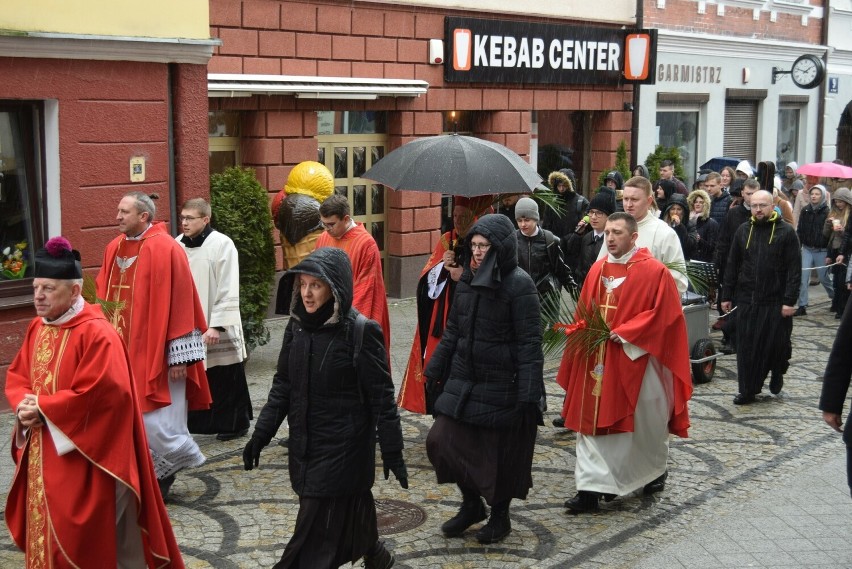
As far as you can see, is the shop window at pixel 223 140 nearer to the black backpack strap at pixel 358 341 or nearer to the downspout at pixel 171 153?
the downspout at pixel 171 153

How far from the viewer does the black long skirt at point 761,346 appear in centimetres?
1062

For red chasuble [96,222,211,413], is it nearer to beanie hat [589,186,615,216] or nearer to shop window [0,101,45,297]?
shop window [0,101,45,297]

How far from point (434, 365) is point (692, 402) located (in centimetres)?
434

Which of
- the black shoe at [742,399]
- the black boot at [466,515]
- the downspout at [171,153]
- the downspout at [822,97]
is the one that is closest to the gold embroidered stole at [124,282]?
the black boot at [466,515]

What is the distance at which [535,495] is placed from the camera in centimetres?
Answer: 793

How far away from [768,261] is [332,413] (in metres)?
5.91

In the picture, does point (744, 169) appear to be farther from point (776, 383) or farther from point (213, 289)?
point (213, 289)

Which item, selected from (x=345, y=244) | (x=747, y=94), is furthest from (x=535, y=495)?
(x=747, y=94)

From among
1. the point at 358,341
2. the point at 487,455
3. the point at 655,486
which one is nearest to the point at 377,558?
the point at 487,455

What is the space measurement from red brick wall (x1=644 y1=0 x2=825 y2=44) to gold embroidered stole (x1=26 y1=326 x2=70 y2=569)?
1689 centimetres

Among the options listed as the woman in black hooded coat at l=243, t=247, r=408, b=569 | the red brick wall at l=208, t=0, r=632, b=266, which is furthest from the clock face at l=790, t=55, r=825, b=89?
the woman in black hooded coat at l=243, t=247, r=408, b=569

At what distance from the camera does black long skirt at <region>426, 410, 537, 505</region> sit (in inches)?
271

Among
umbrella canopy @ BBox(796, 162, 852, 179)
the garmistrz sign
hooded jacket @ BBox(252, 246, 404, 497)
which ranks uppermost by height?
the garmistrz sign

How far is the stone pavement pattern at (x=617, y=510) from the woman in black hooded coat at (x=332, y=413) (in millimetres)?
873
